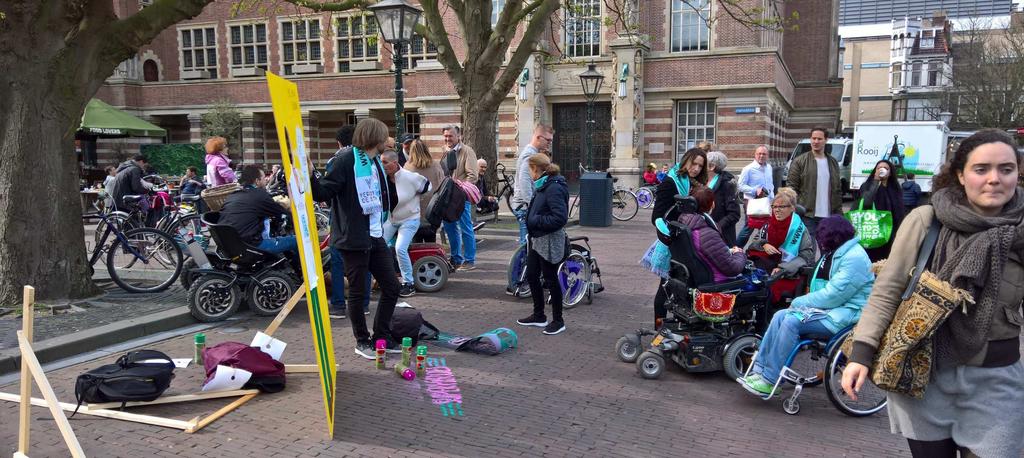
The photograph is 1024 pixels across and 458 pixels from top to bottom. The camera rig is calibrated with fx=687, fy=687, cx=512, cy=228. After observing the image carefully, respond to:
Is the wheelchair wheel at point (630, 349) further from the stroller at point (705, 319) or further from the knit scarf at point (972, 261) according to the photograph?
the knit scarf at point (972, 261)

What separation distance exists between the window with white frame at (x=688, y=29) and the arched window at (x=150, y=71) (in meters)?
24.6

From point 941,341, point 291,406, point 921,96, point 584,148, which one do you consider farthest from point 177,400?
point 921,96

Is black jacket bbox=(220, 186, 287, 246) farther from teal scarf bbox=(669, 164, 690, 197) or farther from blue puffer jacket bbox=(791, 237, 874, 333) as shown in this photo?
blue puffer jacket bbox=(791, 237, 874, 333)

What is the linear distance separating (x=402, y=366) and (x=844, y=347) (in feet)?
10.7

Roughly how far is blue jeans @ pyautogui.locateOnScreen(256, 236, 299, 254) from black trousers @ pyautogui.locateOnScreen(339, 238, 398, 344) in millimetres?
1707

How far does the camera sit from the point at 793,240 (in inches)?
238

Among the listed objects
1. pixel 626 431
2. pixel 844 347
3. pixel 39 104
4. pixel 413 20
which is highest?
pixel 413 20

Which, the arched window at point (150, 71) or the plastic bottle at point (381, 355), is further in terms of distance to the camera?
the arched window at point (150, 71)

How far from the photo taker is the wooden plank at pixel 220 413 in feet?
13.5

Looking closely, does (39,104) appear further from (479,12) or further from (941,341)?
(479,12)

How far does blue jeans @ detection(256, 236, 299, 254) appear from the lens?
686cm

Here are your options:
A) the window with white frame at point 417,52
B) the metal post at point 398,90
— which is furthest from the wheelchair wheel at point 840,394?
the window with white frame at point 417,52

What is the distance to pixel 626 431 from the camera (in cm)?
423

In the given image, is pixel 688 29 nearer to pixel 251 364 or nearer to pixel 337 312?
pixel 337 312
